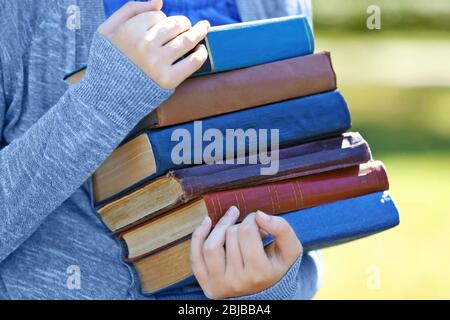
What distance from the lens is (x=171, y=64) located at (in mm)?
822

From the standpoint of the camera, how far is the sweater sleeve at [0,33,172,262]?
82 centimetres

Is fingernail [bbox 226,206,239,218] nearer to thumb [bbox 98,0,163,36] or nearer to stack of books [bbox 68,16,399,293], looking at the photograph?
stack of books [bbox 68,16,399,293]

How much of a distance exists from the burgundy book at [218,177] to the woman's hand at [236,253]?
30 mm

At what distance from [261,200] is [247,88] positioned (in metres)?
0.10

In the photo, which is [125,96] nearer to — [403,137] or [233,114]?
[233,114]

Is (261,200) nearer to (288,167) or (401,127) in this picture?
(288,167)

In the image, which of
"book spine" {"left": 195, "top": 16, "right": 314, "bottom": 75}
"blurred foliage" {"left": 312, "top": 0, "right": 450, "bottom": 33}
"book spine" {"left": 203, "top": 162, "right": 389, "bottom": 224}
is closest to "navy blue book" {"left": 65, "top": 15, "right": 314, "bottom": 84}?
"book spine" {"left": 195, "top": 16, "right": 314, "bottom": 75}

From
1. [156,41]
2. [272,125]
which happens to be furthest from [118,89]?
[272,125]

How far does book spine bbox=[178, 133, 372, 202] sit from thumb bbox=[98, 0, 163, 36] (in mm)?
138

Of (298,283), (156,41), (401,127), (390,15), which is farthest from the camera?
(390,15)

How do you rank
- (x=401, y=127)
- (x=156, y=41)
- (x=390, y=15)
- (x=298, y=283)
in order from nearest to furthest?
(x=156, y=41), (x=298, y=283), (x=401, y=127), (x=390, y=15)

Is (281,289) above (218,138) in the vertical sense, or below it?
below

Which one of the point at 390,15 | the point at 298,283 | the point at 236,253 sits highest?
the point at 236,253

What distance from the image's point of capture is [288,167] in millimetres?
889
